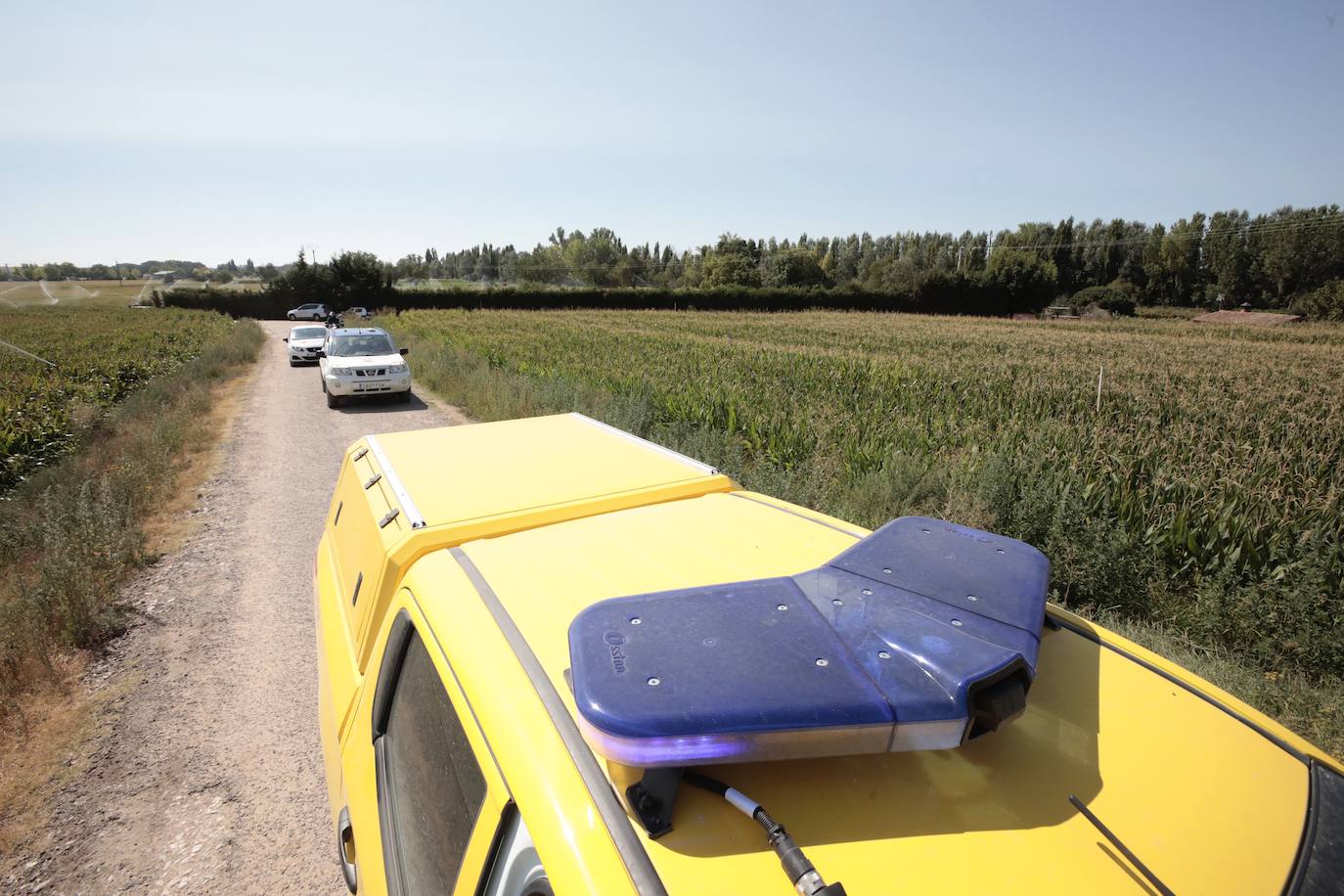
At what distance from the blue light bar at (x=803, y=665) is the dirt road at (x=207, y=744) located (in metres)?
2.83

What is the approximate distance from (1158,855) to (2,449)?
11.7m

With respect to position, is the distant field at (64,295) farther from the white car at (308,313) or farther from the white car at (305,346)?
the white car at (305,346)

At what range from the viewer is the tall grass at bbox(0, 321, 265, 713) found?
4.61m

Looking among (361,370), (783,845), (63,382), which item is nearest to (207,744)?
(783,845)

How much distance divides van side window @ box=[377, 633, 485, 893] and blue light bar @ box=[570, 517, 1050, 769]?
0.69 metres

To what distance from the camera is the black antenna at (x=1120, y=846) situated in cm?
102

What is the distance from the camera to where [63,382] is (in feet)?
39.3

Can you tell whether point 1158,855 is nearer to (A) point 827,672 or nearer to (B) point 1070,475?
(A) point 827,672

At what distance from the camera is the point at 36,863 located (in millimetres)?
3066

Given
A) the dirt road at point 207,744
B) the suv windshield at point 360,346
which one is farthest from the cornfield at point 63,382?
the suv windshield at point 360,346

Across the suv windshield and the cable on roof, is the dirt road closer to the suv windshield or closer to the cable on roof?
the cable on roof

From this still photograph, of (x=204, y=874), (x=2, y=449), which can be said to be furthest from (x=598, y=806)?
(x=2, y=449)

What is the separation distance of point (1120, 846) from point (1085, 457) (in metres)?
7.93

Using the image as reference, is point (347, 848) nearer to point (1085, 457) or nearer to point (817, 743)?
point (817, 743)
